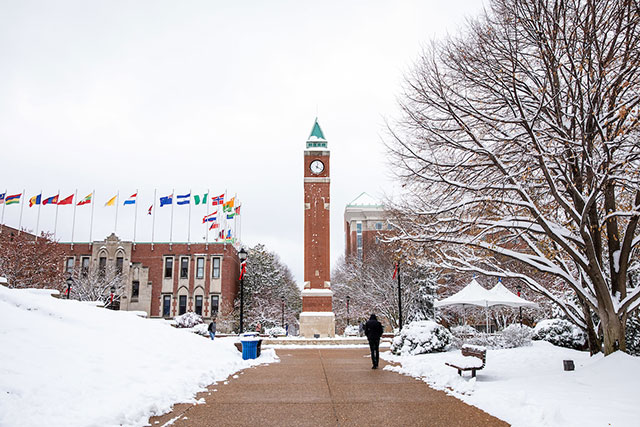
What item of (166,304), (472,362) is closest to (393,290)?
(166,304)

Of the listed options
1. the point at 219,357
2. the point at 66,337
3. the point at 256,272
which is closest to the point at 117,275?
the point at 256,272

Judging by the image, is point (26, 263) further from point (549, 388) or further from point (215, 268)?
point (549, 388)

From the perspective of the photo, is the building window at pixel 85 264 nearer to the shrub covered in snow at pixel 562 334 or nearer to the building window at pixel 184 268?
the building window at pixel 184 268

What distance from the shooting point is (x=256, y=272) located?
63.4 m

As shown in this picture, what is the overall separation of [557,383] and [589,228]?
4.38m

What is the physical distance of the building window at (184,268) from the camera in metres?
52.8

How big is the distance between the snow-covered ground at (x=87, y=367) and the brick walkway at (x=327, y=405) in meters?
0.61

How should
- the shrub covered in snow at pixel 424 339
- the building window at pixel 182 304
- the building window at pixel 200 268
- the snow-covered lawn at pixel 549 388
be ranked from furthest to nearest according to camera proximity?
the building window at pixel 200 268 → the building window at pixel 182 304 → the shrub covered in snow at pixel 424 339 → the snow-covered lawn at pixel 549 388

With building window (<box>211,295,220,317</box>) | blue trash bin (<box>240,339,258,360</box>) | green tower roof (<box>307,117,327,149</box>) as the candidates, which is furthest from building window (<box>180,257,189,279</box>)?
blue trash bin (<box>240,339,258,360</box>)

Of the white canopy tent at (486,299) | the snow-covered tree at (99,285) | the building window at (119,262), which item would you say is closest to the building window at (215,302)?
the snow-covered tree at (99,285)

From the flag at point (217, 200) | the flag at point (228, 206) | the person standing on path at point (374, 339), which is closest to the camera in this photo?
the person standing on path at point (374, 339)

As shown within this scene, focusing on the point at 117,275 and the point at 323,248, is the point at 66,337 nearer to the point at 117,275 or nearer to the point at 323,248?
the point at 323,248

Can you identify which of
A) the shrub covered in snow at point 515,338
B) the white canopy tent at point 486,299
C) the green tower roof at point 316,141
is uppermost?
the green tower roof at point 316,141

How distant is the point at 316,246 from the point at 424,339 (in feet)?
81.2
